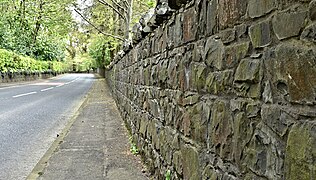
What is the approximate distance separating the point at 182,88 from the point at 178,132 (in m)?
0.44

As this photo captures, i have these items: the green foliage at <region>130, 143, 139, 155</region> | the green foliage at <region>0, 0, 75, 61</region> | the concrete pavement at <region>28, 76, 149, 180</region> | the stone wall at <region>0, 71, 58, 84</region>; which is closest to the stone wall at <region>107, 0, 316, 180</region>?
the concrete pavement at <region>28, 76, 149, 180</region>

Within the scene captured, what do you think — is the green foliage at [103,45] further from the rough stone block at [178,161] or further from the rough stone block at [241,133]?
the rough stone block at [241,133]

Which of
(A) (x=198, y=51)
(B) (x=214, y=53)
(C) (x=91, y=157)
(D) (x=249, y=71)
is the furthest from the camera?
(C) (x=91, y=157)

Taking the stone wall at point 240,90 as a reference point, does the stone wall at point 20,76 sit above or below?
below

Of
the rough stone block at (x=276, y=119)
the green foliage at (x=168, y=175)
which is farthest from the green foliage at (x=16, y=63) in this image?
the rough stone block at (x=276, y=119)

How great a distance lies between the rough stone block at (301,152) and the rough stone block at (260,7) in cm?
57

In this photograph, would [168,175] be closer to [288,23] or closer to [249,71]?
[249,71]

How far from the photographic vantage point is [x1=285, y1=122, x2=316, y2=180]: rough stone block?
146 centimetres

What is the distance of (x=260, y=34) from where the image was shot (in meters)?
1.89

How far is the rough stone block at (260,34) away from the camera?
182cm

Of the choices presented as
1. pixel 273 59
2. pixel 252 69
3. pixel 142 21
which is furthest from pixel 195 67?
pixel 142 21

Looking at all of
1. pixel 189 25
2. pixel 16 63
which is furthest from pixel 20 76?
pixel 189 25

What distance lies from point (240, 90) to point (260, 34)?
1.21 ft

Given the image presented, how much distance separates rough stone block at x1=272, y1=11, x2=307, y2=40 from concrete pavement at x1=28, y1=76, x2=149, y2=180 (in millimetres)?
3294
